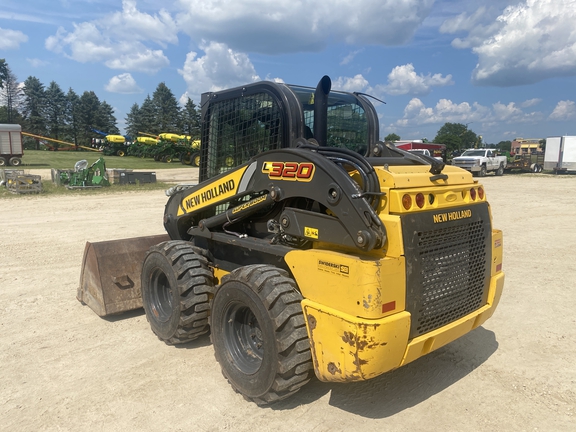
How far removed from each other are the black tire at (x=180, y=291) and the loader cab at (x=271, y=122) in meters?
0.93

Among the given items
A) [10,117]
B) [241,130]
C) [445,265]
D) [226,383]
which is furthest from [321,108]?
[10,117]

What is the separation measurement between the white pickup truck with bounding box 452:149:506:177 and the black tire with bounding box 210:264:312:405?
29767 mm

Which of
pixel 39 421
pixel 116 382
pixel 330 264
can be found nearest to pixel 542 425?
pixel 330 264

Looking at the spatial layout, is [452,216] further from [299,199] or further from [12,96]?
[12,96]

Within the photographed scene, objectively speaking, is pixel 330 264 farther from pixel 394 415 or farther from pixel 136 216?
pixel 136 216

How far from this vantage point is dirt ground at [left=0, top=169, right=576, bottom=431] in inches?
130

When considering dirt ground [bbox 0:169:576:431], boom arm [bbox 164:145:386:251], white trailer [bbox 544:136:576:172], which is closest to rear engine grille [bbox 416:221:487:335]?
boom arm [bbox 164:145:386:251]

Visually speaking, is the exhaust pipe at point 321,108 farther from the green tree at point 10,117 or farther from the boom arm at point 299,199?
the green tree at point 10,117

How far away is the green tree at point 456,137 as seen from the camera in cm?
7444

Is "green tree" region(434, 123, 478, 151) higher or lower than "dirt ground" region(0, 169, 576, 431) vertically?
higher

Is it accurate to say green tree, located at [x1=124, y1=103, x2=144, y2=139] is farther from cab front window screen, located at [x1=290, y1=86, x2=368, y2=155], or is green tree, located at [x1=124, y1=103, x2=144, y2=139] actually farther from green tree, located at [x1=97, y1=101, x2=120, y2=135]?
cab front window screen, located at [x1=290, y1=86, x2=368, y2=155]

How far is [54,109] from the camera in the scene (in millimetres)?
77125

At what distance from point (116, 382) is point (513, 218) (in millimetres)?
11373

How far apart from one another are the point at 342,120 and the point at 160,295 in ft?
8.33
